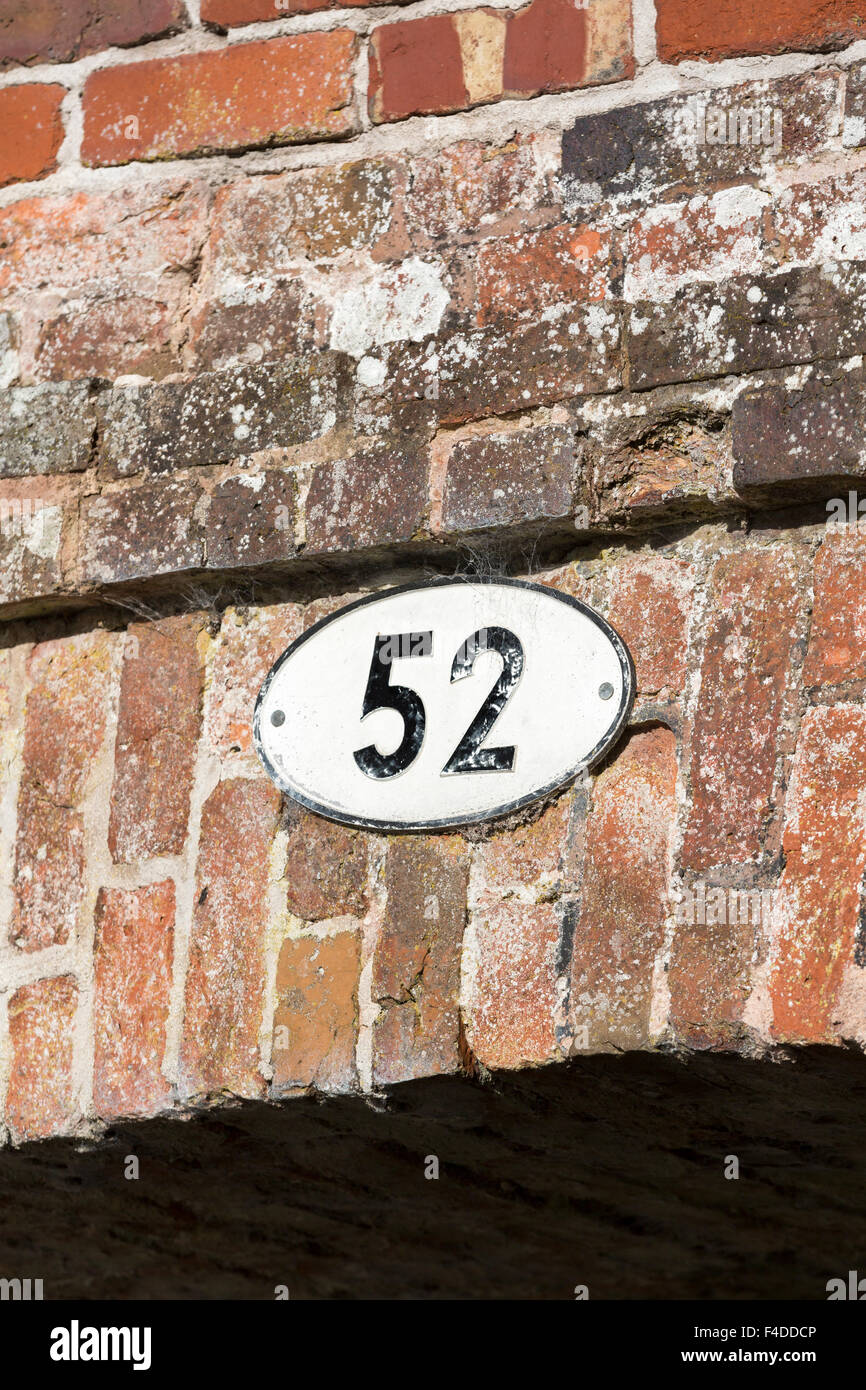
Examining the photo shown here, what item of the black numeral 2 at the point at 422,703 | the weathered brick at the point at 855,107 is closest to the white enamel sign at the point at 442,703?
the black numeral 2 at the point at 422,703

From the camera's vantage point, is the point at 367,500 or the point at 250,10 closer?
the point at 367,500

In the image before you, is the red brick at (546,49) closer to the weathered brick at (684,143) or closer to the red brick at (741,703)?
the weathered brick at (684,143)

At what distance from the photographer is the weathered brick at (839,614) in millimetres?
2080

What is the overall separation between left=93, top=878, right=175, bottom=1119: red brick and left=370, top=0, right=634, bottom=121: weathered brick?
3.87 ft

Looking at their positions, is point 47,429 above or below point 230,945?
above

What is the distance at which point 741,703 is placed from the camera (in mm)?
2125

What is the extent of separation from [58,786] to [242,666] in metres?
0.33

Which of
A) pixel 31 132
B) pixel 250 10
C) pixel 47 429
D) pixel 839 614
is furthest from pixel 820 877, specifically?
pixel 31 132

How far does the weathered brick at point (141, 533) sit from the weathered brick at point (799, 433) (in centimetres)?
77

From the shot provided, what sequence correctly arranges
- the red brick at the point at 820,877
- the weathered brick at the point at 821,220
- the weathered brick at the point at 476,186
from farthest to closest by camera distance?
the weathered brick at the point at 476,186 < the weathered brick at the point at 821,220 < the red brick at the point at 820,877

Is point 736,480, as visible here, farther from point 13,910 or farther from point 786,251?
point 13,910

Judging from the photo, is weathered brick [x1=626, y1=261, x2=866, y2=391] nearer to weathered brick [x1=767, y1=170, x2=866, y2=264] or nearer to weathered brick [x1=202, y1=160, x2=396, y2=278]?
weathered brick [x1=767, y1=170, x2=866, y2=264]

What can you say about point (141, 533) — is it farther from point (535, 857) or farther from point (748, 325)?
point (748, 325)

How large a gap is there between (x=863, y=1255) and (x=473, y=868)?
1211 mm
